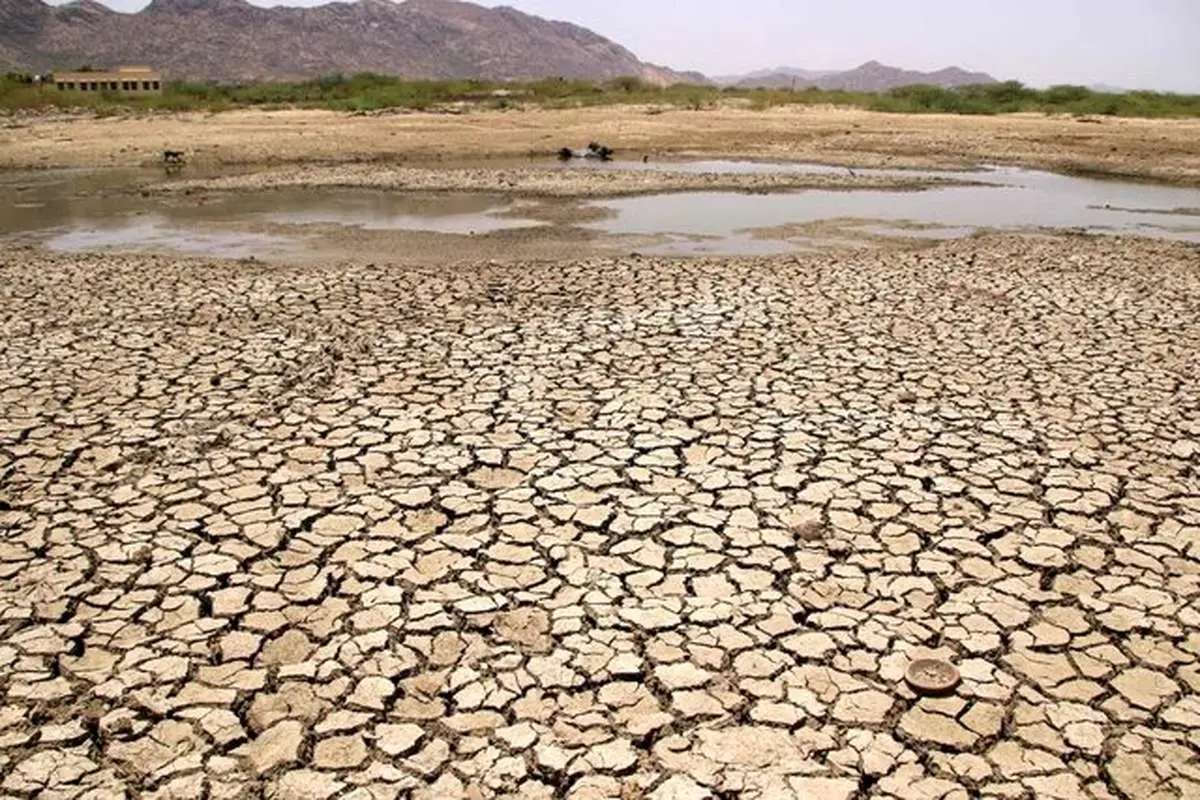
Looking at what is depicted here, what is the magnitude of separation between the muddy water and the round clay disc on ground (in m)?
9.39

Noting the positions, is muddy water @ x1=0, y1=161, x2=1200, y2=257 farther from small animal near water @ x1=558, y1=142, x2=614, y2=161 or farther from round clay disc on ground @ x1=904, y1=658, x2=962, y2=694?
round clay disc on ground @ x1=904, y1=658, x2=962, y2=694

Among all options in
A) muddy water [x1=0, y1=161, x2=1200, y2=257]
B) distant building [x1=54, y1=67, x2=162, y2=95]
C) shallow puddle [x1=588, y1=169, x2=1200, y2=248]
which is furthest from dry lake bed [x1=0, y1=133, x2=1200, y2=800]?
distant building [x1=54, y1=67, x2=162, y2=95]

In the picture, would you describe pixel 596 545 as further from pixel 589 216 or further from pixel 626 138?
pixel 626 138

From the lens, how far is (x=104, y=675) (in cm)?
335

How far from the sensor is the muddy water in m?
13.2

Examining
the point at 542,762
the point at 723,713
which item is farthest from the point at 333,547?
the point at 723,713

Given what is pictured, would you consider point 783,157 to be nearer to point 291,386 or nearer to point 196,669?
point 291,386

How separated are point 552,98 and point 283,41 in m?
88.0

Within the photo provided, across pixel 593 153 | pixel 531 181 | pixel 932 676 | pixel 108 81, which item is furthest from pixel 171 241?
pixel 108 81

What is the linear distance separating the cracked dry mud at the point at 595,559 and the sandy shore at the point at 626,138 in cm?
1880

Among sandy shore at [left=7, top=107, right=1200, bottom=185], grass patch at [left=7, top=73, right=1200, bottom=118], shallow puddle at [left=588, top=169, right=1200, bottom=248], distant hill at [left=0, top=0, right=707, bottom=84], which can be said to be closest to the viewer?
shallow puddle at [left=588, top=169, right=1200, bottom=248]

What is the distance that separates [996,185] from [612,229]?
1228 centimetres

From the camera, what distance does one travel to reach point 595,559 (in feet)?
13.8

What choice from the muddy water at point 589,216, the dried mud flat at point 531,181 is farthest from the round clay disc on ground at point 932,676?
the dried mud flat at point 531,181
